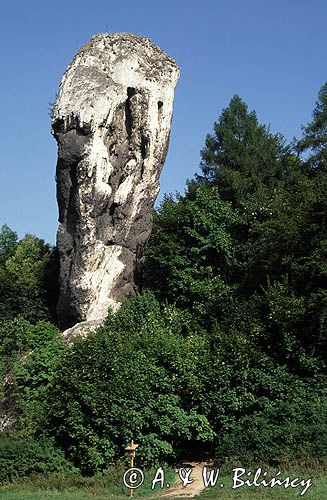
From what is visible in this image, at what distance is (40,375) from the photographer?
70.5 ft

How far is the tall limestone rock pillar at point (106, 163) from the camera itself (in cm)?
2747

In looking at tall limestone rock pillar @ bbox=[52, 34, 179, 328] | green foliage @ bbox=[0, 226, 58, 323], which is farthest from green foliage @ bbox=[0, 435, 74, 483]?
green foliage @ bbox=[0, 226, 58, 323]

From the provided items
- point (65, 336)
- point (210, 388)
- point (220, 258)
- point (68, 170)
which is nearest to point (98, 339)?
point (210, 388)

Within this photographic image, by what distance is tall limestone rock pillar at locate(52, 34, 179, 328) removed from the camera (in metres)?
27.5

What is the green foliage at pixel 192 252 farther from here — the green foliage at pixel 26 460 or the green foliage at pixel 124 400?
the green foliage at pixel 26 460

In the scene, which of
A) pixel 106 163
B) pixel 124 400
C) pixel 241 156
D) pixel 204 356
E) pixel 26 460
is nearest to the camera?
pixel 26 460

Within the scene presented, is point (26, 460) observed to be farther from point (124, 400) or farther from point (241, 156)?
point (241, 156)

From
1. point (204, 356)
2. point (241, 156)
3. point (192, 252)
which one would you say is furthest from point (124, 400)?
point (241, 156)

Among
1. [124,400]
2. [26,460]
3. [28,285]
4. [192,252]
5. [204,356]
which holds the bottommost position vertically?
[26,460]

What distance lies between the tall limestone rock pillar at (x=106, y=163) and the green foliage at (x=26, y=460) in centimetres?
1022

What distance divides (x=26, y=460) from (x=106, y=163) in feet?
46.0

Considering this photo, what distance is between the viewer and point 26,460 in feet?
55.7

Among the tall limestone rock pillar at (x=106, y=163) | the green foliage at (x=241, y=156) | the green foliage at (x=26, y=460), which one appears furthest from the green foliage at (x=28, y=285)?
the green foliage at (x=26, y=460)

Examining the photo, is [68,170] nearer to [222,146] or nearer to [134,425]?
[222,146]
